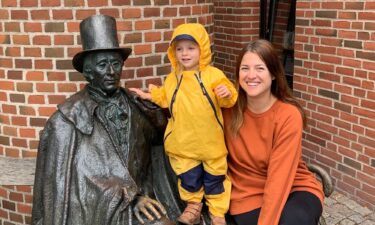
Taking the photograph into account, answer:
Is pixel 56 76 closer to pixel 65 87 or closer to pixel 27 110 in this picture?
pixel 65 87

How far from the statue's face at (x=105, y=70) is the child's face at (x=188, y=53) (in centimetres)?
40

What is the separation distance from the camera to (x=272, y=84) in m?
3.07

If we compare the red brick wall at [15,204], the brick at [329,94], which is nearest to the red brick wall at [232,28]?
the brick at [329,94]

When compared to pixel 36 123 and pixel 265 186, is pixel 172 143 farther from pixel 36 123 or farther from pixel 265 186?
pixel 36 123

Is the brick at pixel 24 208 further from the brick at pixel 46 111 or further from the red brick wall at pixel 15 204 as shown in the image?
the brick at pixel 46 111

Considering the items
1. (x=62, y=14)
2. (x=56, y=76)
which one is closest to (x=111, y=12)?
(x=62, y=14)

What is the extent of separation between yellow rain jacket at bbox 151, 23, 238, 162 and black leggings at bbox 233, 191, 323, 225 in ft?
1.29

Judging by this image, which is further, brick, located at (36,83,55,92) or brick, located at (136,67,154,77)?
brick, located at (136,67,154,77)

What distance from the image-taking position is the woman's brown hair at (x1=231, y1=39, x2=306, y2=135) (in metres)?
2.89

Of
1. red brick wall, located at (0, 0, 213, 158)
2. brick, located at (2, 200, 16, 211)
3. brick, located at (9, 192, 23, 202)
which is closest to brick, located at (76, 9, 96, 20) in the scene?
red brick wall, located at (0, 0, 213, 158)

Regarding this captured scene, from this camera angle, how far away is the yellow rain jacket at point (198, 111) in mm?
2893

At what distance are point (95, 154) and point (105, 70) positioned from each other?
478 millimetres

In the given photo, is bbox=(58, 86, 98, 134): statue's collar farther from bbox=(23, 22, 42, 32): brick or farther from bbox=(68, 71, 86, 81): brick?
bbox=(23, 22, 42, 32): brick

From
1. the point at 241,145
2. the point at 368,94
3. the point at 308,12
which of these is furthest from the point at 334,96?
the point at 241,145
